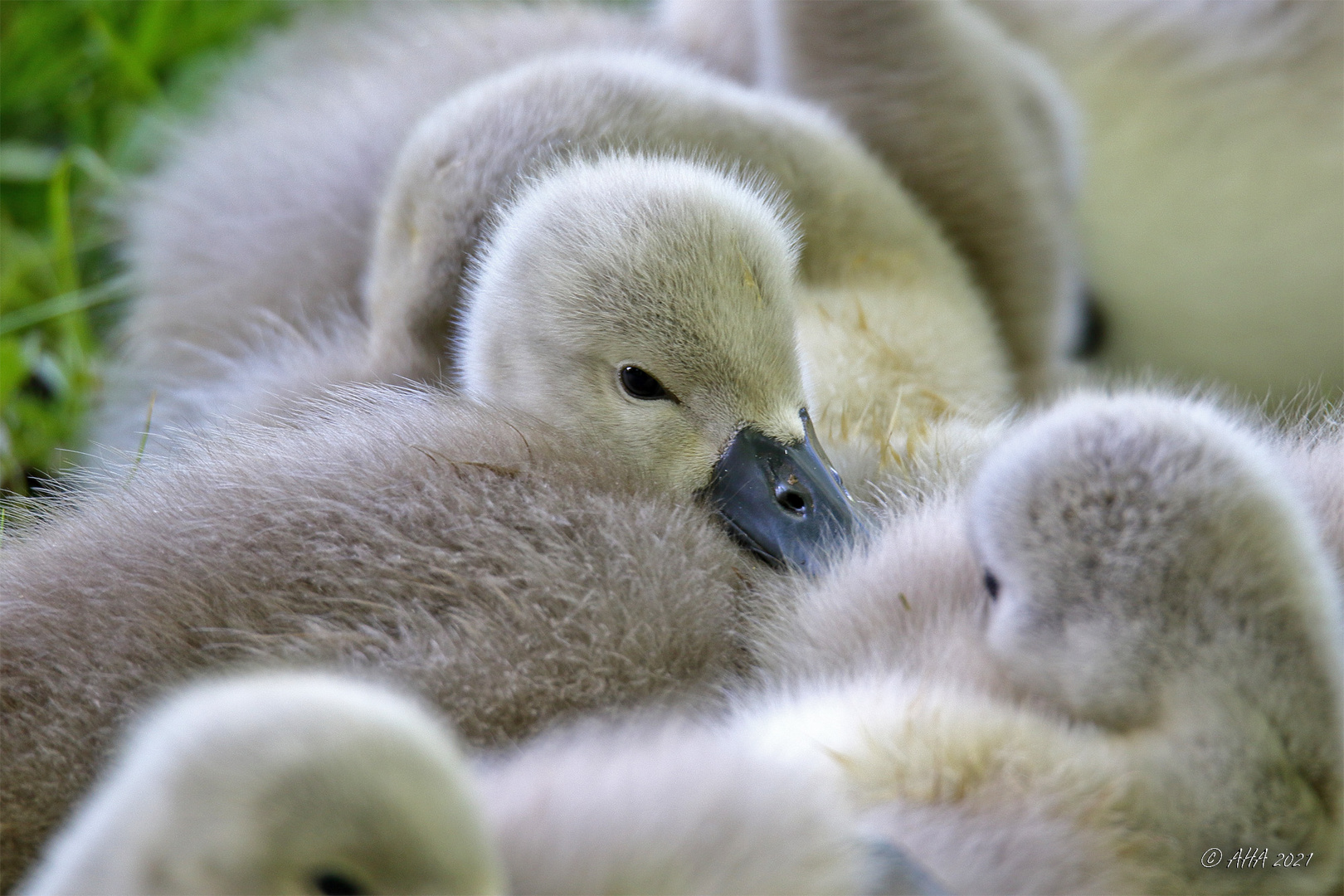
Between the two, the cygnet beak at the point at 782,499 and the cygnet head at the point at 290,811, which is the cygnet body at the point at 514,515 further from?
the cygnet head at the point at 290,811

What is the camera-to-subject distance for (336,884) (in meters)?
0.69

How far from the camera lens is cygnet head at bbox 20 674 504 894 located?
0.67m

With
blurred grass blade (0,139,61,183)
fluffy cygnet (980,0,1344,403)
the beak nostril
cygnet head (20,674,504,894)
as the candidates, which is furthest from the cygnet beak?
blurred grass blade (0,139,61,183)

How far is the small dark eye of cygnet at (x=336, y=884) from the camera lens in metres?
0.69

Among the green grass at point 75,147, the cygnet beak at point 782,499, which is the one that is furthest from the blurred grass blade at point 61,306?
the cygnet beak at point 782,499

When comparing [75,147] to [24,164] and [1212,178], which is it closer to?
[24,164]

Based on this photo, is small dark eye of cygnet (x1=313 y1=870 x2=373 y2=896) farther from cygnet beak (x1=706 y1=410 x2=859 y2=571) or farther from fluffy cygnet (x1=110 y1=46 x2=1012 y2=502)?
fluffy cygnet (x1=110 y1=46 x2=1012 y2=502)

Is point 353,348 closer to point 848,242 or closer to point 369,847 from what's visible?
point 848,242

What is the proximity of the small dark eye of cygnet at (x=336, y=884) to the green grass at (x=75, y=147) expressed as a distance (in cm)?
130

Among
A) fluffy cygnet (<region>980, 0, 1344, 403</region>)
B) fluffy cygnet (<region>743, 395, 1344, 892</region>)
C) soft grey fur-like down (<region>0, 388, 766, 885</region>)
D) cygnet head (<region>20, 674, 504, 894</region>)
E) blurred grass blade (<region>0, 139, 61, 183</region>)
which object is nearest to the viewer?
cygnet head (<region>20, 674, 504, 894</region>)

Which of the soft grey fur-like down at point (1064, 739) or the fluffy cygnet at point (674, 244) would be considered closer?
the soft grey fur-like down at point (1064, 739)

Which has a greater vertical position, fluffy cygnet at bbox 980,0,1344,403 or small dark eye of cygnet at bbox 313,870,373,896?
fluffy cygnet at bbox 980,0,1344,403

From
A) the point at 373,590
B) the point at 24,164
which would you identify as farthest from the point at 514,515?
the point at 24,164

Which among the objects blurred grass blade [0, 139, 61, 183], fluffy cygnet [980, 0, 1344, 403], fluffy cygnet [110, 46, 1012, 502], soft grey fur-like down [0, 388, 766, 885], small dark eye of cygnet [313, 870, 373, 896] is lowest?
small dark eye of cygnet [313, 870, 373, 896]
